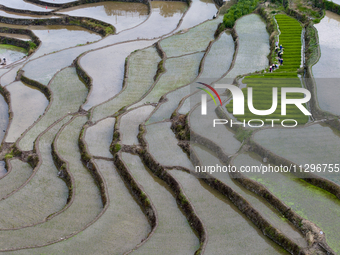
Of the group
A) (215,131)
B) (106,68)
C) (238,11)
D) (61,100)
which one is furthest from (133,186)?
(238,11)

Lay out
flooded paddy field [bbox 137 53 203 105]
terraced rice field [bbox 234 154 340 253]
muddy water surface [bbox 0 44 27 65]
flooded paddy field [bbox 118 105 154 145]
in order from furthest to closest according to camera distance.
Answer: muddy water surface [bbox 0 44 27 65] < flooded paddy field [bbox 137 53 203 105] < flooded paddy field [bbox 118 105 154 145] < terraced rice field [bbox 234 154 340 253]

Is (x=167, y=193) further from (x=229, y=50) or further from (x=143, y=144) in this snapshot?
(x=229, y=50)

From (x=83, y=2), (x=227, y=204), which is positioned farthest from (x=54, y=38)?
(x=227, y=204)

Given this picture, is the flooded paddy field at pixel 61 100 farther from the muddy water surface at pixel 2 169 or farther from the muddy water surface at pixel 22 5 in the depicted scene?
the muddy water surface at pixel 22 5

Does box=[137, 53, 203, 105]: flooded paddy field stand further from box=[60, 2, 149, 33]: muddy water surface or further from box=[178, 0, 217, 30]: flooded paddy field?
box=[60, 2, 149, 33]: muddy water surface

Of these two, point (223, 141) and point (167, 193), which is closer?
point (167, 193)

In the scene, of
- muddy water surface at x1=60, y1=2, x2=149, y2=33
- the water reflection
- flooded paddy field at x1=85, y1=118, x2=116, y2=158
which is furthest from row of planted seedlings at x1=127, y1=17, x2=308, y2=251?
the water reflection
